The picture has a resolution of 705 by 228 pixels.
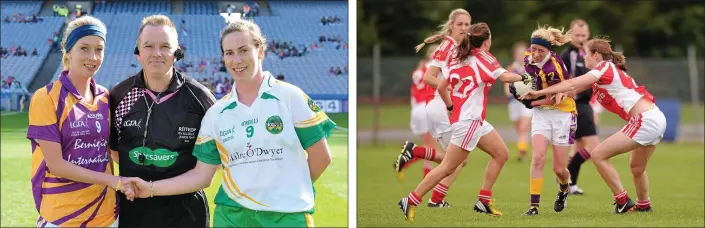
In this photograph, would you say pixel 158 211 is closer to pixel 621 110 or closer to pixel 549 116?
pixel 549 116

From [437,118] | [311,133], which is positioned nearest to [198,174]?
[311,133]

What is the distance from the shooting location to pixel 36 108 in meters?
5.05

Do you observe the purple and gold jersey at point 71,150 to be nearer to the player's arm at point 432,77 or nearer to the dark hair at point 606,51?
the player's arm at point 432,77

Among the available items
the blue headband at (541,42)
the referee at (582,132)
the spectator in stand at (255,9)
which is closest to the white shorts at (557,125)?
the blue headband at (541,42)

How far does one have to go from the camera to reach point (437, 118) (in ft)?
26.9

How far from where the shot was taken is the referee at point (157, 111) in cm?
511

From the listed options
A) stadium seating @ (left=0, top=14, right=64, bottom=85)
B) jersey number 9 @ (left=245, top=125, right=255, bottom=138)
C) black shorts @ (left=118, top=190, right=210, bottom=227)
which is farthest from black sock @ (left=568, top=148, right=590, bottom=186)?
jersey number 9 @ (left=245, top=125, right=255, bottom=138)

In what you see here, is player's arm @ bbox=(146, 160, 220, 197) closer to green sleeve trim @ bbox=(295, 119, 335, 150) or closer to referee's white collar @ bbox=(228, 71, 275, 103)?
referee's white collar @ bbox=(228, 71, 275, 103)

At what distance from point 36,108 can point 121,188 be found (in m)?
0.61

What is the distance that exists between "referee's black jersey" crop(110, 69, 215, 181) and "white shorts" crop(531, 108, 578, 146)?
245 cm

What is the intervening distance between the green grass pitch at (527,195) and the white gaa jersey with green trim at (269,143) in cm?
166

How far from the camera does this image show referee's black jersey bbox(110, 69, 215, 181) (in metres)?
5.16

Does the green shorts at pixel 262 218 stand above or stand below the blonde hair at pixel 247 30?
below

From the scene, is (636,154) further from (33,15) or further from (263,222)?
(33,15)
